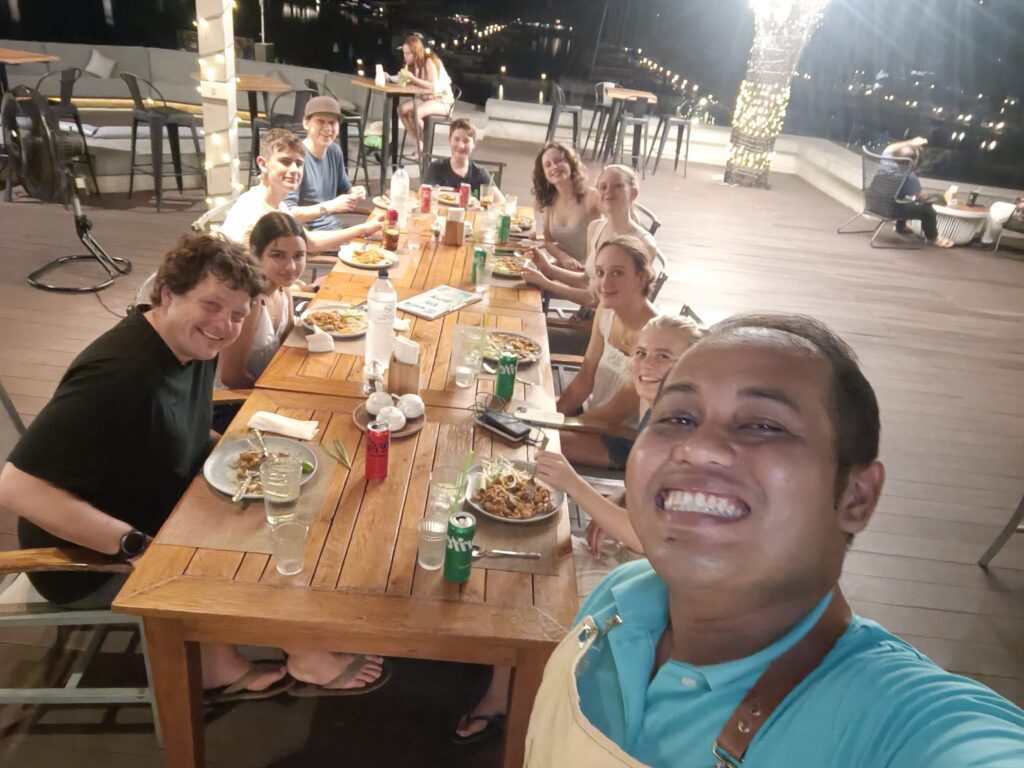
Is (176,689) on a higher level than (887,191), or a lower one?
lower

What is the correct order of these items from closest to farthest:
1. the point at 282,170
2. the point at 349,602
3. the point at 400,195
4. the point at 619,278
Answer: the point at 349,602, the point at 619,278, the point at 282,170, the point at 400,195

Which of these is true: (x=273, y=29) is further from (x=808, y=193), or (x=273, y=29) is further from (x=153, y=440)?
(x=153, y=440)

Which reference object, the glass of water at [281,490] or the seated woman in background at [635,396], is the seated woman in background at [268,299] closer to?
the glass of water at [281,490]

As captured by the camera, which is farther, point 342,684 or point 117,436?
point 342,684

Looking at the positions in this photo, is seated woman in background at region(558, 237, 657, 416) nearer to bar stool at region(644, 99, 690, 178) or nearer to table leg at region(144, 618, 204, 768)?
table leg at region(144, 618, 204, 768)

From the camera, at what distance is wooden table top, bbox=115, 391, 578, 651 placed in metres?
1.29

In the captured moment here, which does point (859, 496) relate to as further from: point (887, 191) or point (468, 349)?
point (887, 191)

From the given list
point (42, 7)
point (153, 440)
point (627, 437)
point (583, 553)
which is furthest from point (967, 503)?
point (42, 7)

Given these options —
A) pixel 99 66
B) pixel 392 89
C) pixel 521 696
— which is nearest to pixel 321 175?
pixel 392 89

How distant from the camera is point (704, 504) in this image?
0.85m

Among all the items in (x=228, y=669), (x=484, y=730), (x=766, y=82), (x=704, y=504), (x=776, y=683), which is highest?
(x=766, y=82)

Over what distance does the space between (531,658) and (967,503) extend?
2.82 metres

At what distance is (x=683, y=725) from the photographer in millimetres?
866

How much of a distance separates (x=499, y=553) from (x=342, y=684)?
0.70m
